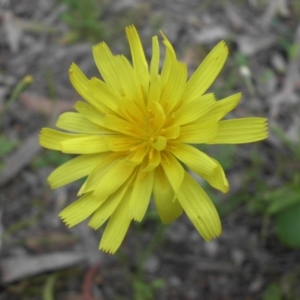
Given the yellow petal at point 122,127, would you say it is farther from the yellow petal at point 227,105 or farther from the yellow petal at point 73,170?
the yellow petal at point 227,105

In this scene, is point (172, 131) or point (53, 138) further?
A: point (53, 138)

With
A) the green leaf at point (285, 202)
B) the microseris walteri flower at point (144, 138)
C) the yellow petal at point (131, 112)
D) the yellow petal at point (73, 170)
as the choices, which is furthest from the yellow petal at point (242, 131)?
the green leaf at point (285, 202)

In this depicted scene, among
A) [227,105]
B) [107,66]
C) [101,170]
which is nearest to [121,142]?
[101,170]

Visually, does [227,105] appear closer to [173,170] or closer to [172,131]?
[172,131]

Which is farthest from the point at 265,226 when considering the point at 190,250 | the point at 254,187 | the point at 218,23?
the point at 218,23

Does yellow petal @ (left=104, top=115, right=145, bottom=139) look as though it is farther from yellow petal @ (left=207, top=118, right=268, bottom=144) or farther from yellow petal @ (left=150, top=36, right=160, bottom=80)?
yellow petal @ (left=207, top=118, right=268, bottom=144)

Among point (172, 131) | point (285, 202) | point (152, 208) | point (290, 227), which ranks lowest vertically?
point (290, 227)
